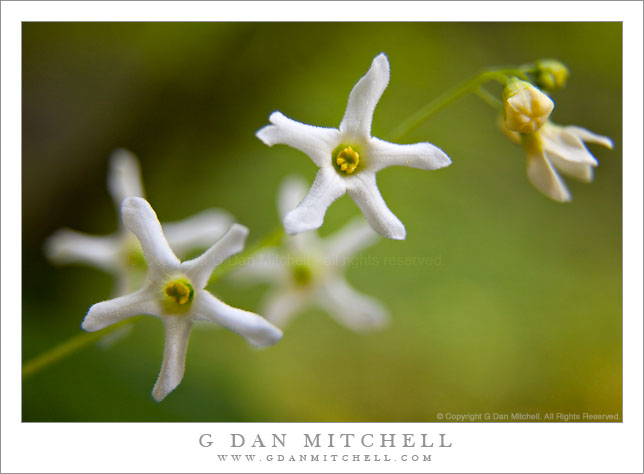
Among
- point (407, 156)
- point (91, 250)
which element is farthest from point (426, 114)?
point (91, 250)

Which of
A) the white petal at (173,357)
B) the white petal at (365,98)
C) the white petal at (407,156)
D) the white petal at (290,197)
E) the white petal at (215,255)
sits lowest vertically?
the white petal at (173,357)

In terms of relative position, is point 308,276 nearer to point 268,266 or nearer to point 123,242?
point 268,266

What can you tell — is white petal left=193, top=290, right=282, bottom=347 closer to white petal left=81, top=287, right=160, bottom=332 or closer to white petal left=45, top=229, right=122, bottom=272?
white petal left=81, top=287, right=160, bottom=332

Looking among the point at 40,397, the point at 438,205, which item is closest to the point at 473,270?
the point at 438,205

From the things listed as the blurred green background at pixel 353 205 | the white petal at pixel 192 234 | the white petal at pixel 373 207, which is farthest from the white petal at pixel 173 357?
the blurred green background at pixel 353 205

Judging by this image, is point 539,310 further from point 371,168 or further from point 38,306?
point 38,306

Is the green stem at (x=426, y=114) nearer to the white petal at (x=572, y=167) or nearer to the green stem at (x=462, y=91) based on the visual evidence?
the green stem at (x=462, y=91)
